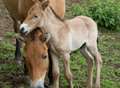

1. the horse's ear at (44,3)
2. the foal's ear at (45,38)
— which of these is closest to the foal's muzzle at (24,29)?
the foal's ear at (45,38)

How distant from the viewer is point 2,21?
9.12 meters

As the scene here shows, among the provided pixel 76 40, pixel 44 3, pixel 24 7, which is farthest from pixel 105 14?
pixel 44 3

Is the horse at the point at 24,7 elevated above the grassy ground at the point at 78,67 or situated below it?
above

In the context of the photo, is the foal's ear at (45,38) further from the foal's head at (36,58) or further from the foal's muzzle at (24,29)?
the foal's muzzle at (24,29)

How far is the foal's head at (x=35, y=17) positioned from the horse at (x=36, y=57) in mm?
110

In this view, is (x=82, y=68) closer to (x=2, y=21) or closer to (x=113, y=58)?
(x=113, y=58)

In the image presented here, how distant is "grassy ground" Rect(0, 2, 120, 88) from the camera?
5852mm

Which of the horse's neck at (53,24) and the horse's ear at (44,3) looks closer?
the horse's ear at (44,3)

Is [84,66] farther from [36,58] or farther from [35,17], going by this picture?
[36,58]

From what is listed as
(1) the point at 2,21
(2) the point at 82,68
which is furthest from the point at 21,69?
(1) the point at 2,21

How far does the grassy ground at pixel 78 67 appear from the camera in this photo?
5852 mm

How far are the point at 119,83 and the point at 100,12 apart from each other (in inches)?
133

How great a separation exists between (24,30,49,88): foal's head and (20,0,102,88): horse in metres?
0.14

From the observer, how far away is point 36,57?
446cm
